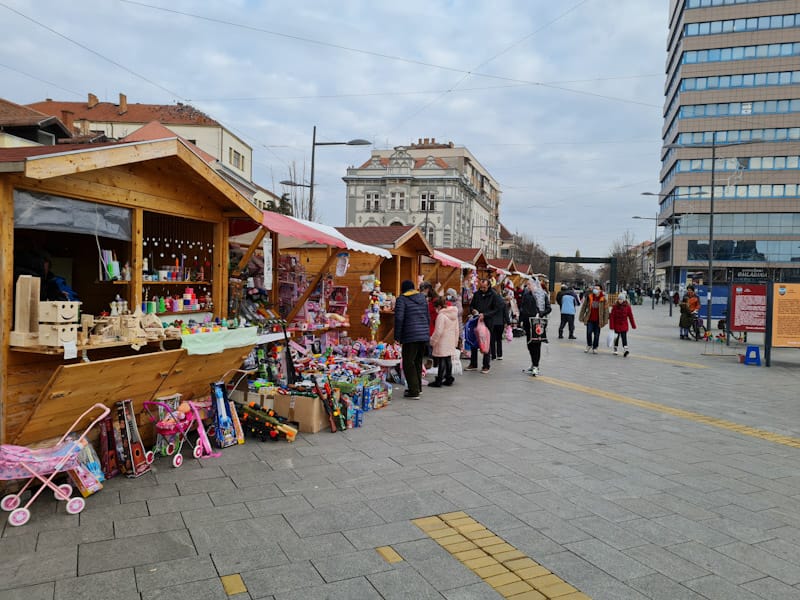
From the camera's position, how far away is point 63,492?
4480 mm

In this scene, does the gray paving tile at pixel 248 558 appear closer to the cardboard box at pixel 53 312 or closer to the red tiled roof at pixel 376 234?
the cardboard box at pixel 53 312

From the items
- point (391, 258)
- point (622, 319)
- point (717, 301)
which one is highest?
point (391, 258)

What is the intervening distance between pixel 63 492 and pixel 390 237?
9746mm

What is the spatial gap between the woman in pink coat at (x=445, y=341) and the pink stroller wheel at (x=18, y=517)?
7.06 meters

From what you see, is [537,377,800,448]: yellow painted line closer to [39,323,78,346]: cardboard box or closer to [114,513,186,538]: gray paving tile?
[114,513,186,538]: gray paving tile

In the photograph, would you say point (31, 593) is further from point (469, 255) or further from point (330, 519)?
point (469, 255)

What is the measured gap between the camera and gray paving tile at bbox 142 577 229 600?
10.8 feet

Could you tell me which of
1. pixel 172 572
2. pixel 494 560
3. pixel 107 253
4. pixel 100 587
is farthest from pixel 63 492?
pixel 494 560

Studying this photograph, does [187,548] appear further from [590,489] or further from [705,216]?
[705,216]

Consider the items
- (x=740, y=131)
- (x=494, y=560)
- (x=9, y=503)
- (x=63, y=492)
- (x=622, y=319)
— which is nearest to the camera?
(x=494, y=560)

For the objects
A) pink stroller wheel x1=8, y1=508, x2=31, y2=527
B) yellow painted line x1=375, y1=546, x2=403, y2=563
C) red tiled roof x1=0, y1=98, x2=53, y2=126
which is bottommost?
yellow painted line x1=375, y1=546, x2=403, y2=563

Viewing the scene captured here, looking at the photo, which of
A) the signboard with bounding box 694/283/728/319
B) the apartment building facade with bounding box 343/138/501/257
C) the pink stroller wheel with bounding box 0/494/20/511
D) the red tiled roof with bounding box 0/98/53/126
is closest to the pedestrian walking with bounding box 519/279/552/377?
the pink stroller wheel with bounding box 0/494/20/511

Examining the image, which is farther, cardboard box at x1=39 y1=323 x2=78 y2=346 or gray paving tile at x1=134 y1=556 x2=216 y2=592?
cardboard box at x1=39 y1=323 x2=78 y2=346

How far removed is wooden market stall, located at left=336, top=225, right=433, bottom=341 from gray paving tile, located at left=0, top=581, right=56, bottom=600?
360 inches
